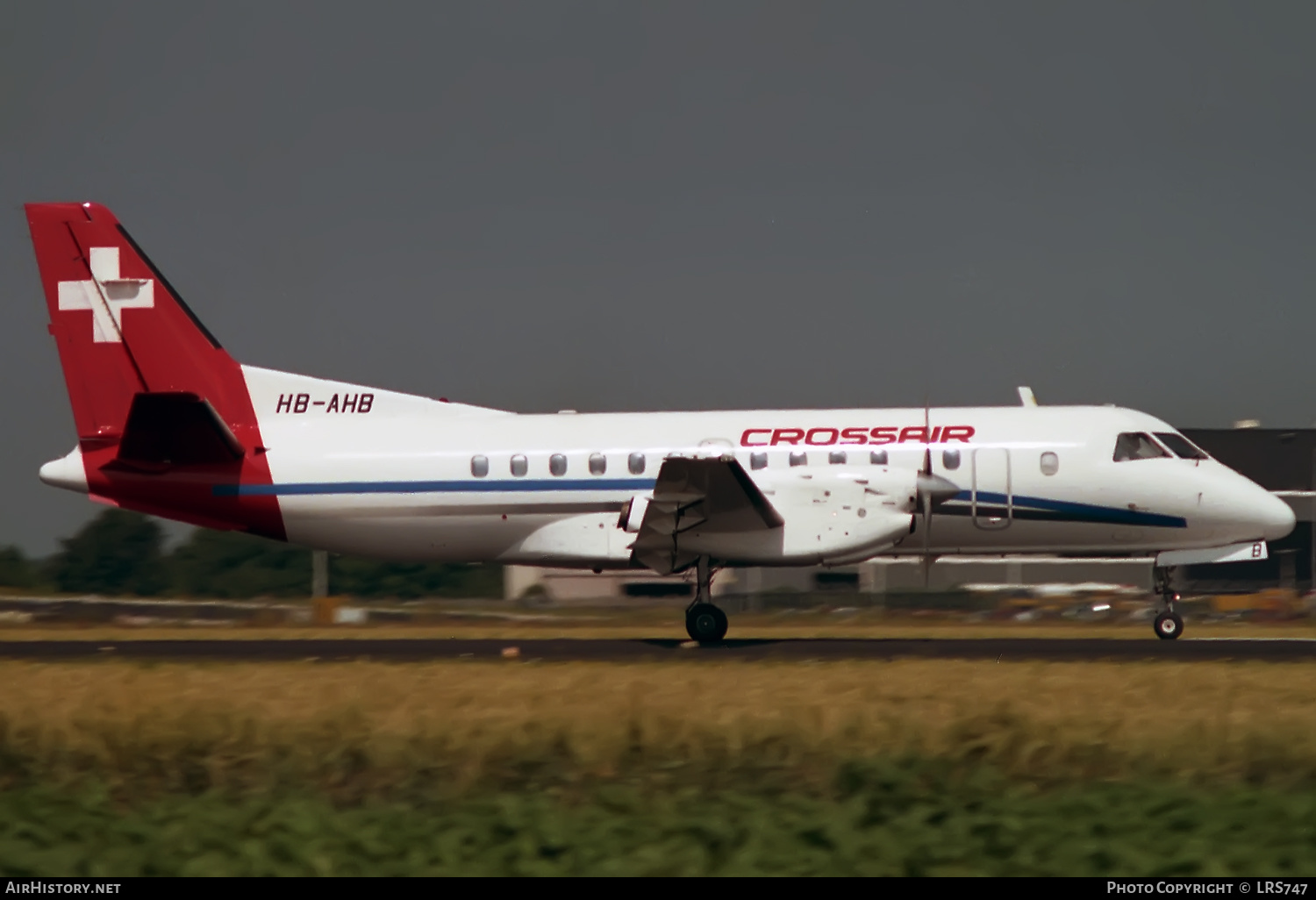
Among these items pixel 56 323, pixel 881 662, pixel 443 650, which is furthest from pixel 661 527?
pixel 56 323

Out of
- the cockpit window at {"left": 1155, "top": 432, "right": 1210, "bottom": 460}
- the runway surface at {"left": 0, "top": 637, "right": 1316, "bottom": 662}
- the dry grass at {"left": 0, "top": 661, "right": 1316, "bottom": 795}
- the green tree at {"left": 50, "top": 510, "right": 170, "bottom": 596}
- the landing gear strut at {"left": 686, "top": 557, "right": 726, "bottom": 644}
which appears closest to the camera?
the dry grass at {"left": 0, "top": 661, "right": 1316, "bottom": 795}

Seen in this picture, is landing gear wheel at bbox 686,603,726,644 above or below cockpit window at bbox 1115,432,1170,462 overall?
below

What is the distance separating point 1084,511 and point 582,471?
24.0 feet

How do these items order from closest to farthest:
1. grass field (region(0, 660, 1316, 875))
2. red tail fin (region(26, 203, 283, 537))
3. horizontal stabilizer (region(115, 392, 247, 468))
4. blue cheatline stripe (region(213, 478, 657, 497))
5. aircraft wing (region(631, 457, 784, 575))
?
grass field (region(0, 660, 1316, 875))
aircraft wing (region(631, 457, 784, 575))
horizontal stabilizer (region(115, 392, 247, 468))
blue cheatline stripe (region(213, 478, 657, 497))
red tail fin (region(26, 203, 283, 537))

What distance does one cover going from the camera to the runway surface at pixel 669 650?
1688 centimetres

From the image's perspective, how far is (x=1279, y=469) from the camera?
59344mm

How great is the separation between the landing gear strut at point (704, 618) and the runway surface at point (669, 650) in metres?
0.21

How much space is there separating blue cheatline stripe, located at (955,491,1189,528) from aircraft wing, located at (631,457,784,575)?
11.0ft

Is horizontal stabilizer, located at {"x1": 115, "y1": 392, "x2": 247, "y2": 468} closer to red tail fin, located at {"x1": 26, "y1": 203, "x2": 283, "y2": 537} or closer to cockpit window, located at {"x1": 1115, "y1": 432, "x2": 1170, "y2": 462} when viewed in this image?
red tail fin, located at {"x1": 26, "y1": 203, "x2": 283, "y2": 537}

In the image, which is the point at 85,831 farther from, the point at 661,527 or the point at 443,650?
the point at 661,527

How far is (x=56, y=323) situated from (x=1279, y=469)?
166 feet

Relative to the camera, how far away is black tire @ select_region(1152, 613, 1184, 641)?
21078mm

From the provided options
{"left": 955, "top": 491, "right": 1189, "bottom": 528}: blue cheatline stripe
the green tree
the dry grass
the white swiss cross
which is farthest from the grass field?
the green tree
